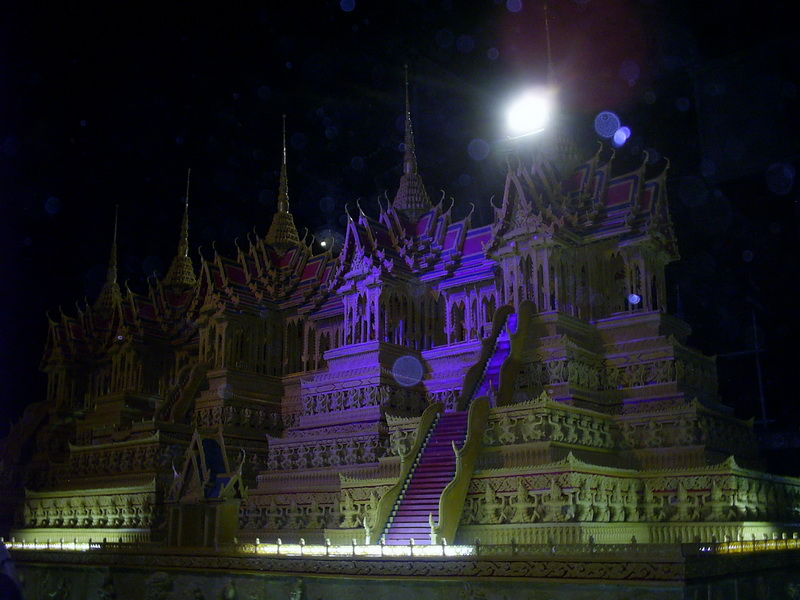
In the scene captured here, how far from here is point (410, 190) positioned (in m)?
31.7

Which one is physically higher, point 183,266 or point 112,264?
point 112,264

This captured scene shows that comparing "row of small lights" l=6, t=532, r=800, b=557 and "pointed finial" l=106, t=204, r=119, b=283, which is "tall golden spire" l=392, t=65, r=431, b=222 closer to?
"pointed finial" l=106, t=204, r=119, b=283

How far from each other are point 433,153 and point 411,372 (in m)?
13.2

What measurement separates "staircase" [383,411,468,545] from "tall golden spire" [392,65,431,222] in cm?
1171

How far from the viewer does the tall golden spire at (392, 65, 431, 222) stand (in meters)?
30.8

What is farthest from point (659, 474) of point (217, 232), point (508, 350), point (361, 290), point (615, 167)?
point (217, 232)

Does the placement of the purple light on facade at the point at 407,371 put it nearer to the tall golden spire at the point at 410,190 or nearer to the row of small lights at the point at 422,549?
the tall golden spire at the point at 410,190

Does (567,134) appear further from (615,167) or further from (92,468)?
(92,468)

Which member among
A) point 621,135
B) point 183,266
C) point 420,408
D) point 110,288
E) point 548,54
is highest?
point 548,54

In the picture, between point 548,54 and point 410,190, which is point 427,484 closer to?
point 410,190

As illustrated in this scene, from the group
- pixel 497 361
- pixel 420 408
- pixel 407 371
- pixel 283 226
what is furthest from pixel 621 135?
pixel 283 226

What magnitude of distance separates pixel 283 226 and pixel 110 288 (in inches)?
429

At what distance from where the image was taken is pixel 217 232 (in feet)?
136

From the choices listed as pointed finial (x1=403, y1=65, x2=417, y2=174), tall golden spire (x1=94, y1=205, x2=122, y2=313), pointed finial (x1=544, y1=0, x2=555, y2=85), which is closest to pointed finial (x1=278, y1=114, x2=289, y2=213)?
pointed finial (x1=403, y1=65, x2=417, y2=174)
